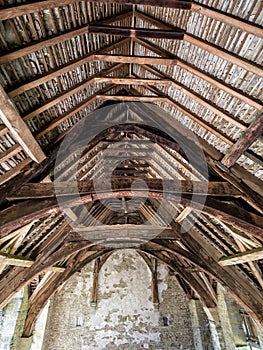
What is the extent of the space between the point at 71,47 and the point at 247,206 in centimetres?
293

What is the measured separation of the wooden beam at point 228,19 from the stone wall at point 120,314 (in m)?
8.75

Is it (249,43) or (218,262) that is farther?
(218,262)

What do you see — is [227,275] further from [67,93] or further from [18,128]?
[18,128]

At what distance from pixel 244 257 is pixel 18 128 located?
3992mm

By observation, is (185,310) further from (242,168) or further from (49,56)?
(49,56)

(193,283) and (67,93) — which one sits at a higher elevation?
(67,93)

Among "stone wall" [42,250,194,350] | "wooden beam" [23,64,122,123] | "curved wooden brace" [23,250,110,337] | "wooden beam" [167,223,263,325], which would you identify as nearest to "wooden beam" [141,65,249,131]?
"wooden beam" [23,64,122,123]

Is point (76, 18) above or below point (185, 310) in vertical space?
above

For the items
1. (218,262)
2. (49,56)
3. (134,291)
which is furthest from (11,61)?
(134,291)

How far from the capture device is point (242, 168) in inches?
119

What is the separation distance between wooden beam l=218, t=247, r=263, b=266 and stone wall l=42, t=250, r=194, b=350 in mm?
4748

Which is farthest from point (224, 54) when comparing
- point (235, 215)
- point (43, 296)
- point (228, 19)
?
point (43, 296)

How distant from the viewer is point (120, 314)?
8242 millimetres

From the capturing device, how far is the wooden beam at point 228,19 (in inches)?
69.9
